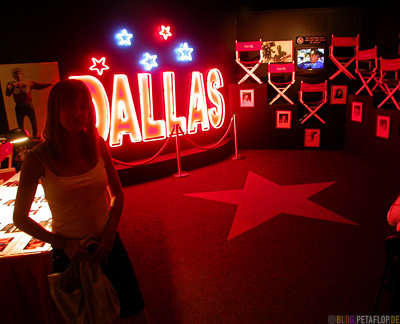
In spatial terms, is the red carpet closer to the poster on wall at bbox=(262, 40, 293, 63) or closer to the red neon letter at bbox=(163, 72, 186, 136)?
the red neon letter at bbox=(163, 72, 186, 136)

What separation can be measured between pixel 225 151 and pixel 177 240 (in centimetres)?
320

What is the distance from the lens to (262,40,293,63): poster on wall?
7.61 m

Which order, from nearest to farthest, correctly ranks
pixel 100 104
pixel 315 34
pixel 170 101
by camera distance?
pixel 100 104, pixel 170 101, pixel 315 34

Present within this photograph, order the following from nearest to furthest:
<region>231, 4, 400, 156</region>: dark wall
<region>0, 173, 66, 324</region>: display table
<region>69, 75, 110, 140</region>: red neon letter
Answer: <region>0, 173, 66, 324</region>: display table, <region>69, 75, 110, 140</region>: red neon letter, <region>231, 4, 400, 156</region>: dark wall

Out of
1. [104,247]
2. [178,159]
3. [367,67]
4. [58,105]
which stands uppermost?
[367,67]

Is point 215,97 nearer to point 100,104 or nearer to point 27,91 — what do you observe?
point 100,104

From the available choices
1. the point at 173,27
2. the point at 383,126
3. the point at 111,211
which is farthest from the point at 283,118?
the point at 111,211

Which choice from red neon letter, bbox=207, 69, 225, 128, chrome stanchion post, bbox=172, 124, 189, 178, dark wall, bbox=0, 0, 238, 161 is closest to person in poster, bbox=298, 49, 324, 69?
dark wall, bbox=0, 0, 238, 161

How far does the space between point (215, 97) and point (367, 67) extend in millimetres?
3629

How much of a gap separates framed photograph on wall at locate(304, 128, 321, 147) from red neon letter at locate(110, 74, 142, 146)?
3.45 meters

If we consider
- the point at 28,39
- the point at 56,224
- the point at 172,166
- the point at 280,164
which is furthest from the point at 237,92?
the point at 56,224

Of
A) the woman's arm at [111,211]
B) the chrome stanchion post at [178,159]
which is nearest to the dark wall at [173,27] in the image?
the chrome stanchion post at [178,159]

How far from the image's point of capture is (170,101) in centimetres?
573

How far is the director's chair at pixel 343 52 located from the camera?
7.06 metres
